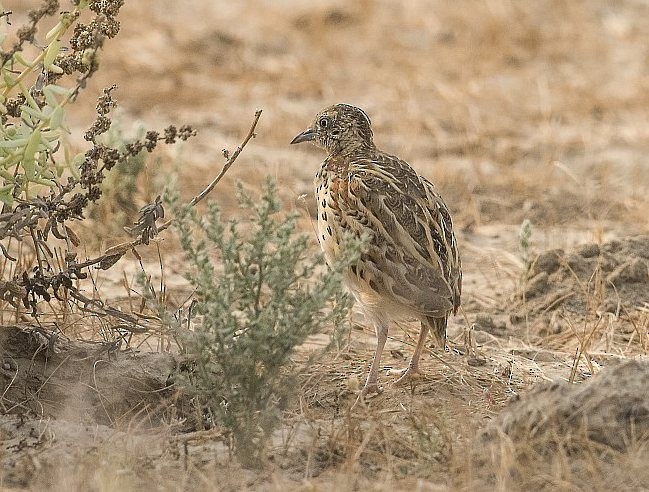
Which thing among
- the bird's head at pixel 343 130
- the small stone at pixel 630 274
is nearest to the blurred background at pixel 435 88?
the small stone at pixel 630 274

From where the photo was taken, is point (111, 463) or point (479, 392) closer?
point (111, 463)

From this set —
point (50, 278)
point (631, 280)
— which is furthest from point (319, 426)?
point (631, 280)

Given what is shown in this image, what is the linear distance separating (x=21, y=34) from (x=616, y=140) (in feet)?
24.2

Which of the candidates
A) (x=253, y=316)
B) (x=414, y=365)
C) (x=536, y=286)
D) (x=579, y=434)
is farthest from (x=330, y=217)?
(x=536, y=286)

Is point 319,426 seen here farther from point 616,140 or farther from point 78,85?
point 616,140

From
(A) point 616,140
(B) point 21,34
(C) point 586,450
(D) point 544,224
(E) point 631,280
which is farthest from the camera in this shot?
(A) point 616,140

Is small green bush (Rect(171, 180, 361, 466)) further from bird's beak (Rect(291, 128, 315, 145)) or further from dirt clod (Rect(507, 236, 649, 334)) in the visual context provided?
dirt clod (Rect(507, 236, 649, 334))

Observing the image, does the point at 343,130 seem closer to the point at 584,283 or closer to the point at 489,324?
the point at 489,324

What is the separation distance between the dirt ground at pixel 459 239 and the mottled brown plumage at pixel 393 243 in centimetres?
34

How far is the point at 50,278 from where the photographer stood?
5336 millimetres

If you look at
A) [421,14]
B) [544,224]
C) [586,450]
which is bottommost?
[586,450]

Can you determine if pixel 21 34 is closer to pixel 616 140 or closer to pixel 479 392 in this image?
pixel 479 392

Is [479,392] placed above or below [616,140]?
below

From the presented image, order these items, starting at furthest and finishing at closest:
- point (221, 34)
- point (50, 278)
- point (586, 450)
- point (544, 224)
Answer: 1. point (221, 34)
2. point (544, 224)
3. point (50, 278)
4. point (586, 450)
